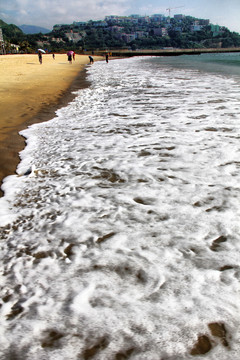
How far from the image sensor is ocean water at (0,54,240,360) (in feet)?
5.19

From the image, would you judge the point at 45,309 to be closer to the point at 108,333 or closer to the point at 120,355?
the point at 108,333

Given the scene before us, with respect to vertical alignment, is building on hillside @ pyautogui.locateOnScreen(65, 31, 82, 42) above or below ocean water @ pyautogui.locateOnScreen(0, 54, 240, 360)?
above

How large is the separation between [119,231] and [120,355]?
117cm

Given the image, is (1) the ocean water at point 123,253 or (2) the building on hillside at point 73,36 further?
(2) the building on hillside at point 73,36

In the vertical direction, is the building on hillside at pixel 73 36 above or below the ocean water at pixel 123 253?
above

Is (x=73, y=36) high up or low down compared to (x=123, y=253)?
up

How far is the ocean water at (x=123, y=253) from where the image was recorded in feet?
5.19

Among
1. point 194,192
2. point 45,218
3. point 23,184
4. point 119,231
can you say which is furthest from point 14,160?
point 194,192

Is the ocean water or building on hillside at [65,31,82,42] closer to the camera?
the ocean water

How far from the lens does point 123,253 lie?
2.26 metres

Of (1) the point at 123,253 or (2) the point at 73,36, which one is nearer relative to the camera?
(1) the point at 123,253

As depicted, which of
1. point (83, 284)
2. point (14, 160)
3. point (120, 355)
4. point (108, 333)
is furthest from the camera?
point (14, 160)

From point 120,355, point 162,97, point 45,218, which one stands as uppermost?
point 162,97

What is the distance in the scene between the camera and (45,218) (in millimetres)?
2729
